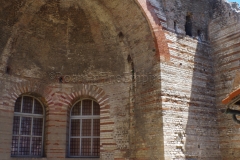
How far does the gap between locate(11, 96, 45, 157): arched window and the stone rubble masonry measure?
0.99 feet

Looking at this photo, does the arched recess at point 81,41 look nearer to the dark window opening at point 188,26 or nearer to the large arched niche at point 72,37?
the large arched niche at point 72,37

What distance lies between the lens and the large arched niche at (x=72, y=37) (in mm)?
9422

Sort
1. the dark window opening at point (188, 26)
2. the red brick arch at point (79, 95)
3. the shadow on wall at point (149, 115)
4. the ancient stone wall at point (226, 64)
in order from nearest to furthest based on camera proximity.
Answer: the shadow on wall at point (149, 115) → the ancient stone wall at point (226, 64) → the red brick arch at point (79, 95) → the dark window opening at point (188, 26)

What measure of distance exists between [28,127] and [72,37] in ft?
10.9

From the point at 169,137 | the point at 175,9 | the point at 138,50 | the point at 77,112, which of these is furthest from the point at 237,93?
the point at 77,112

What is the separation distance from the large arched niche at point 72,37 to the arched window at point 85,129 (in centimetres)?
121

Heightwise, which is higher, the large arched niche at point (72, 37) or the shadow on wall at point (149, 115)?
the large arched niche at point (72, 37)

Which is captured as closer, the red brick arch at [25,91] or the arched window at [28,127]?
the red brick arch at [25,91]

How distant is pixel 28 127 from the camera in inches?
382

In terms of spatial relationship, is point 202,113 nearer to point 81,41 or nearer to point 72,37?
point 81,41

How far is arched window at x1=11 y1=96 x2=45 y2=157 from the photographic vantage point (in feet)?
31.0

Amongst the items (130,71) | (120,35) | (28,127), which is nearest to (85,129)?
(28,127)

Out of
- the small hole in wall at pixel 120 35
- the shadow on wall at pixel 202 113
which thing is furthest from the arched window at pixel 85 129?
the shadow on wall at pixel 202 113

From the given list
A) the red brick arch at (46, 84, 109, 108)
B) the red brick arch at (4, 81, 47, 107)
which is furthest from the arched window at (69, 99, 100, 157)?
the red brick arch at (4, 81, 47, 107)
